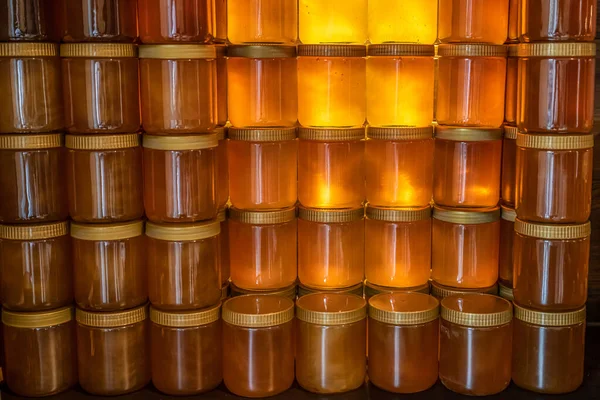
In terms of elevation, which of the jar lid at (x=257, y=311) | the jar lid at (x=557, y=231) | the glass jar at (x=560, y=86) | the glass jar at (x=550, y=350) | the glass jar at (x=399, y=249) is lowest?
the glass jar at (x=550, y=350)

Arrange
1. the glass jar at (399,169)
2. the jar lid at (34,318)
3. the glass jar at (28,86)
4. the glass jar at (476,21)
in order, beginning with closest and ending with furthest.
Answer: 1. the glass jar at (28,86)
2. the jar lid at (34,318)
3. the glass jar at (476,21)
4. the glass jar at (399,169)

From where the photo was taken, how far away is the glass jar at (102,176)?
2.31 meters

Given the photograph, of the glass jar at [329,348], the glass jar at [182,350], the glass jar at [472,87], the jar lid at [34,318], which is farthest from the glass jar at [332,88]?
the jar lid at [34,318]

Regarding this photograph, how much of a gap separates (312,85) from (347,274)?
0.62 metres

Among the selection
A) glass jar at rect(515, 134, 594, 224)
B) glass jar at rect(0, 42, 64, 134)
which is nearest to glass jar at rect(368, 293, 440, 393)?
glass jar at rect(515, 134, 594, 224)

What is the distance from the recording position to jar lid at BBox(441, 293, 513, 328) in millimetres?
2389

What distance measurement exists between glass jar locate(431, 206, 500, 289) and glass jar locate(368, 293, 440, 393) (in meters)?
0.20

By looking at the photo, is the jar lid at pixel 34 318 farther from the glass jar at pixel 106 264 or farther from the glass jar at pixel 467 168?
the glass jar at pixel 467 168

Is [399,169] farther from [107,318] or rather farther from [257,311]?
[107,318]

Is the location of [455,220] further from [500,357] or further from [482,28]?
[482,28]

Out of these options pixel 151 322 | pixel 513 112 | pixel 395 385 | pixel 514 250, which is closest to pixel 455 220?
pixel 514 250

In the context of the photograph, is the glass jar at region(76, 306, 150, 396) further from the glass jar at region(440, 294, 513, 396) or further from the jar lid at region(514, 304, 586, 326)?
the jar lid at region(514, 304, 586, 326)

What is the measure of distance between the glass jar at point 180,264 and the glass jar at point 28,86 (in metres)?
0.45

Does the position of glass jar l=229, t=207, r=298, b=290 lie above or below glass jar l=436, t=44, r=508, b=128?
below
